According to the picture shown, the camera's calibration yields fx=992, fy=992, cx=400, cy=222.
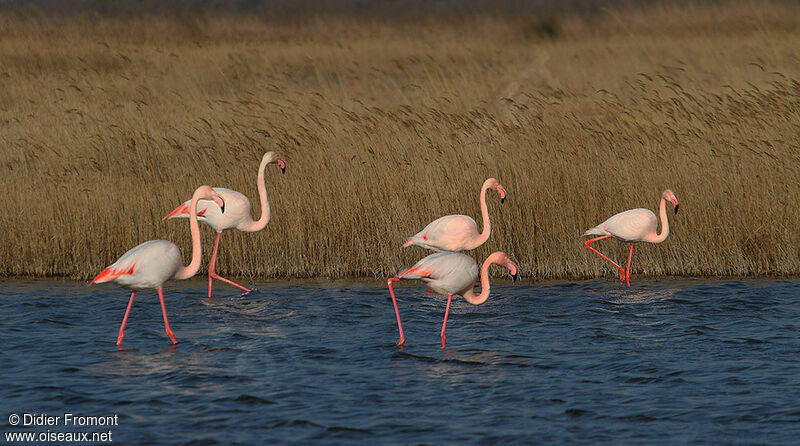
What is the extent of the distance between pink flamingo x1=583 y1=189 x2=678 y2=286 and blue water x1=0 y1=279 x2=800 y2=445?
512 mm

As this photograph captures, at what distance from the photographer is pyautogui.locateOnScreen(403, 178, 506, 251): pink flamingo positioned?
9812 millimetres

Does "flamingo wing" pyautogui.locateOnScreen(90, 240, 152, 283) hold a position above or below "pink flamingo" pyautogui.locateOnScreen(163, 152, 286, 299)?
below

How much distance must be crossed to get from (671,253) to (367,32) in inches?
969

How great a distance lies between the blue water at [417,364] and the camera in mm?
6055

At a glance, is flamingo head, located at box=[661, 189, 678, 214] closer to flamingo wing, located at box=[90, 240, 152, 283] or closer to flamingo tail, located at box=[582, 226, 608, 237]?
flamingo tail, located at box=[582, 226, 608, 237]

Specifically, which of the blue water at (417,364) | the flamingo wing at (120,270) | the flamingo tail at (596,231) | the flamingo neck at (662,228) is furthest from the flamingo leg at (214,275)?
the flamingo neck at (662,228)

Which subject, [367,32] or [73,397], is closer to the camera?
[73,397]

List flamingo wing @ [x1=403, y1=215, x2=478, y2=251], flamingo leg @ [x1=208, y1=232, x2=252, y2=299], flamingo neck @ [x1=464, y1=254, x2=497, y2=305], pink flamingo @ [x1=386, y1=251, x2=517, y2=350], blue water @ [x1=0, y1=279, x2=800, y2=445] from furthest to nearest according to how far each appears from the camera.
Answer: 1. flamingo leg @ [x1=208, y1=232, x2=252, y2=299]
2. flamingo wing @ [x1=403, y1=215, x2=478, y2=251]
3. flamingo neck @ [x1=464, y1=254, x2=497, y2=305]
4. pink flamingo @ [x1=386, y1=251, x2=517, y2=350]
5. blue water @ [x1=0, y1=279, x2=800, y2=445]

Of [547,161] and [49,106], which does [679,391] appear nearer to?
[547,161]

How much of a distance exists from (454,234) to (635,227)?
76.1 inches

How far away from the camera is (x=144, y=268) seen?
795 cm

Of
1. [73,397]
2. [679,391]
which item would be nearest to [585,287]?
[679,391]

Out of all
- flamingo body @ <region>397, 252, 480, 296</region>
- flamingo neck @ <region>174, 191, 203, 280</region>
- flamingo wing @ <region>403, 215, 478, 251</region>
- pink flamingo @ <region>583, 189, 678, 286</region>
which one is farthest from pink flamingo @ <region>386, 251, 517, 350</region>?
pink flamingo @ <region>583, 189, 678, 286</region>

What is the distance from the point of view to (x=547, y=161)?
1130 centimetres
